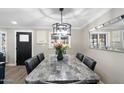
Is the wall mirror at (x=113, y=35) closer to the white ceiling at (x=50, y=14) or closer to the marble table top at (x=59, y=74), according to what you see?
the white ceiling at (x=50, y=14)

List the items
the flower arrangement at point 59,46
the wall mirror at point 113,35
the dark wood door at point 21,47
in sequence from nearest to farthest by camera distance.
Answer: the wall mirror at point 113,35 < the flower arrangement at point 59,46 < the dark wood door at point 21,47

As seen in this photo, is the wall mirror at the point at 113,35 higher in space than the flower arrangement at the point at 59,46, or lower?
higher

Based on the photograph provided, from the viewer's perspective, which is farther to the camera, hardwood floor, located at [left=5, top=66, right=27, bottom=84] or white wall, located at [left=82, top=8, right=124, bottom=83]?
hardwood floor, located at [left=5, top=66, right=27, bottom=84]

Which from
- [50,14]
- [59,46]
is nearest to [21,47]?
[50,14]

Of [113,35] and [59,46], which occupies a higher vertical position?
[113,35]

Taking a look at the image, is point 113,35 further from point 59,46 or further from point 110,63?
point 59,46

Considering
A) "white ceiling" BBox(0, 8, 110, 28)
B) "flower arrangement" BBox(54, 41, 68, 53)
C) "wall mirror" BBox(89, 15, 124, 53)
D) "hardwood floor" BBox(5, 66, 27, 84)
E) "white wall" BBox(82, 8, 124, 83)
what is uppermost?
"white ceiling" BBox(0, 8, 110, 28)

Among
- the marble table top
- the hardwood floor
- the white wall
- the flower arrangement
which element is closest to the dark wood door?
the hardwood floor

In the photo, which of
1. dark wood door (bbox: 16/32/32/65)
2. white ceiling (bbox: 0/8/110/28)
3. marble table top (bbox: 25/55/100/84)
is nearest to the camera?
marble table top (bbox: 25/55/100/84)

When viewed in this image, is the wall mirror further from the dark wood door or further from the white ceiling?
the dark wood door

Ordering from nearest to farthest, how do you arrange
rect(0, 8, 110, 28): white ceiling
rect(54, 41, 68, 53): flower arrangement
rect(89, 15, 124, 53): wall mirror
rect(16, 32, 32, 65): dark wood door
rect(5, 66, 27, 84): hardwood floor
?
rect(89, 15, 124, 53): wall mirror → rect(0, 8, 110, 28): white ceiling → rect(54, 41, 68, 53): flower arrangement → rect(5, 66, 27, 84): hardwood floor → rect(16, 32, 32, 65): dark wood door

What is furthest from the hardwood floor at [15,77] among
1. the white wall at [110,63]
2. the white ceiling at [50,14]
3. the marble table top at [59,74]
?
the white wall at [110,63]

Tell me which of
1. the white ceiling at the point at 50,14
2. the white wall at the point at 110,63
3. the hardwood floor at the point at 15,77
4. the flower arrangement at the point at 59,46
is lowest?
the hardwood floor at the point at 15,77
